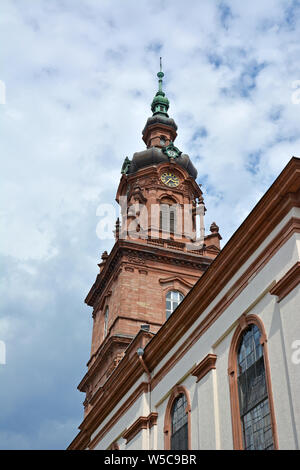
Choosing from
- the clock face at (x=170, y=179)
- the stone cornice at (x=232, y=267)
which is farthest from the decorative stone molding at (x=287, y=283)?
the clock face at (x=170, y=179)

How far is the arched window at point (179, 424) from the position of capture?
1819 cm

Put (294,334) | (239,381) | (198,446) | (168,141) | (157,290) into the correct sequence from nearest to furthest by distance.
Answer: (294,334) → (239,381) → (198,446) → (157,290) → (168,141)

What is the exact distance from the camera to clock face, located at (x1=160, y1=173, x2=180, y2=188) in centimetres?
4312

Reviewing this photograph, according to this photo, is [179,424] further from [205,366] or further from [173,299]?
[173,299]

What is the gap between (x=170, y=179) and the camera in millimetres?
43500

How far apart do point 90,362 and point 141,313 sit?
558 centimetres

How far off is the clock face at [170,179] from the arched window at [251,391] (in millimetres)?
27575

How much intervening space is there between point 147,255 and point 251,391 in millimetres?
21777

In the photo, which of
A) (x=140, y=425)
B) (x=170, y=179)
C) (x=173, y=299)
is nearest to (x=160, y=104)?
(x=170, y=179)

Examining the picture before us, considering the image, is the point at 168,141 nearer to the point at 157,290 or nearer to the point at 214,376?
the point at 157,290

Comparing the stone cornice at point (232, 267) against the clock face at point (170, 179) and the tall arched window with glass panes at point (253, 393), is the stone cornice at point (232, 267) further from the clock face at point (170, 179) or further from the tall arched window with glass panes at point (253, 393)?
the clock face at point (170, 179)
